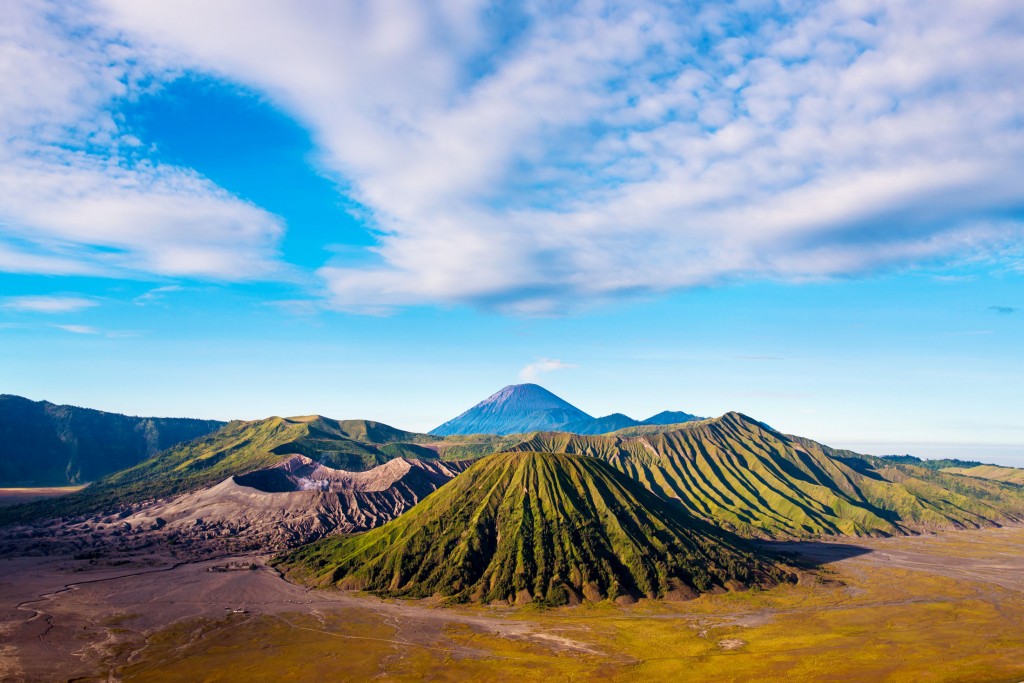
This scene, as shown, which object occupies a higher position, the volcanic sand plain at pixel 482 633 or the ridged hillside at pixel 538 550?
the ridged hillside at pixel 538 550

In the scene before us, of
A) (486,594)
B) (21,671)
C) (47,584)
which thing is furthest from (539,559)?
(47,584)

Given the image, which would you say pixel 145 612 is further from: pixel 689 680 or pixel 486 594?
pixel 689 680

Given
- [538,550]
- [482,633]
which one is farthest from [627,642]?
[538,550]

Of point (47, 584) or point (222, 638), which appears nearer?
point (222, 638)

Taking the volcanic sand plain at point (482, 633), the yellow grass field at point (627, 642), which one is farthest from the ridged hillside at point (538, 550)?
the yellow grass field at point (627, 642)

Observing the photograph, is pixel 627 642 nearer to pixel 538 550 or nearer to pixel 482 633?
pixel 482 633

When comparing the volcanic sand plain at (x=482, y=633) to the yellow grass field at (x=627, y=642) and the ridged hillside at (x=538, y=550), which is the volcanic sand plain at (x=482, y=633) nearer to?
the yellow grass field at (x=627, y=642)
